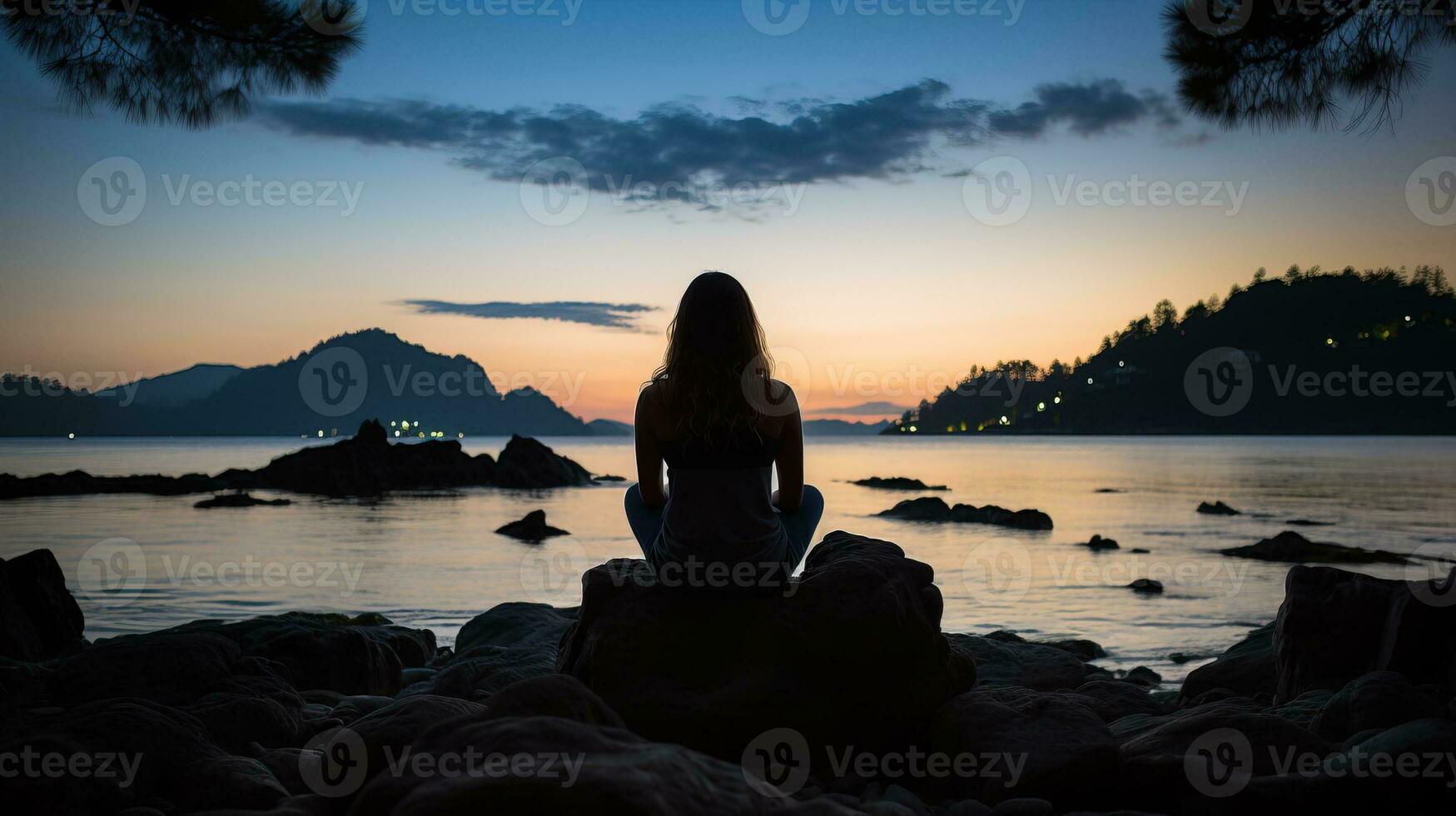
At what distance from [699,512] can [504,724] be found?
7.73 feet

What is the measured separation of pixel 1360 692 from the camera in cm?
504

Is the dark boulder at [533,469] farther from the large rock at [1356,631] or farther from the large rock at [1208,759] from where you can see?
the large rock at [1208,759]

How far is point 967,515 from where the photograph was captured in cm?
2923

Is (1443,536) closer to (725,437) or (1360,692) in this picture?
(1360,692)

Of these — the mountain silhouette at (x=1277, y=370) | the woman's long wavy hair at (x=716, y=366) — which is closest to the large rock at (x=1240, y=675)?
the woman's long wavy hair at (x=716, y=366)

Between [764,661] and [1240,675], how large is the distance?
528 centimetres

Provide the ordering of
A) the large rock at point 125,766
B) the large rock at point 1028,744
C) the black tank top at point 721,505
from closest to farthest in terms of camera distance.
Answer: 1. the large rock at point 125,766
2. the large rock at point 1028,744
3. the black tank top at point 721,505

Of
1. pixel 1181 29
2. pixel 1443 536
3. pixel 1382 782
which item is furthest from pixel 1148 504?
pixel 1382 782

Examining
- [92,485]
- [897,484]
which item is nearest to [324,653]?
[897,484]

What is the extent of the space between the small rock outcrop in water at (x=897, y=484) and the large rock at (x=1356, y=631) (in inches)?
1497

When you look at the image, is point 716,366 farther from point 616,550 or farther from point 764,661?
point 616,550

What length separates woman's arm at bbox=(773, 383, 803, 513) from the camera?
5.08m

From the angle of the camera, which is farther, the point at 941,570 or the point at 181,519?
the point at 181,519

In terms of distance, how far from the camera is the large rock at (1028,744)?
13.9ft
